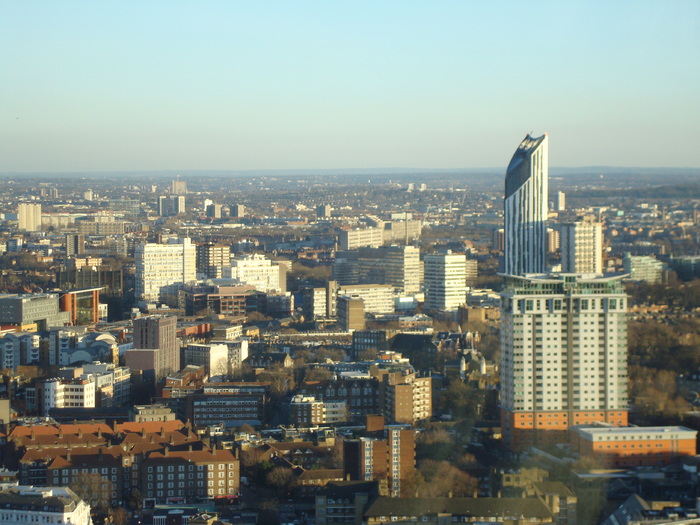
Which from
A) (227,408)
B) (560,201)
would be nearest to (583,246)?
(560,201)

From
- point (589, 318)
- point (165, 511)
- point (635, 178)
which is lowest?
point (165, 511)

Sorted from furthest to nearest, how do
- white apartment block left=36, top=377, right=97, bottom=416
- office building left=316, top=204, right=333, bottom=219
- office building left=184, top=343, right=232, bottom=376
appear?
office building left=316, top=204, right=333, bottom=219, office building left=184, top=343, right=232, bottom=376, white apartment block left=36, top=377, right=97, bottom=416

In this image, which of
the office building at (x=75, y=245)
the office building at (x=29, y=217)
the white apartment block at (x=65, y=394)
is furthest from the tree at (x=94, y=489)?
the office building at (x=29, y=217)

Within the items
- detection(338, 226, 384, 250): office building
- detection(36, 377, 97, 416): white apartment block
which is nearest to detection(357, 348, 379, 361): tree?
detection(36, 377, 97, 416): white apartment block

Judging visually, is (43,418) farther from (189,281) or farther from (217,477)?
(189,281)

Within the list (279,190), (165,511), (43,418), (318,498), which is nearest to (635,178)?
(318,498)

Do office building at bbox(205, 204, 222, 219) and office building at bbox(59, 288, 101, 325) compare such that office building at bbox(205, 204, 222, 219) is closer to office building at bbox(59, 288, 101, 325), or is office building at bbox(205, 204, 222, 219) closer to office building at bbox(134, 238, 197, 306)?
office building at bbox(134, 238, 197, 306)
